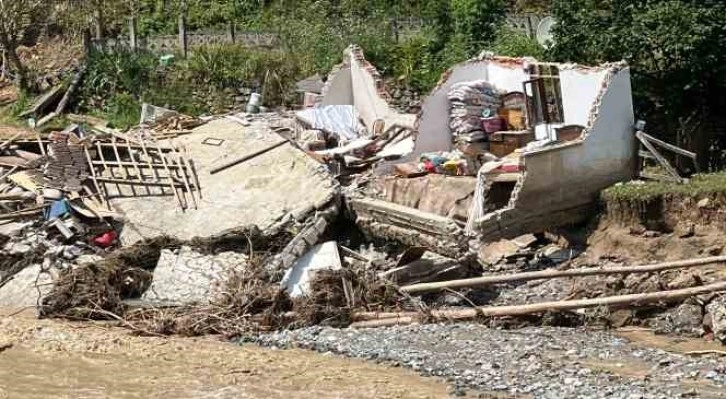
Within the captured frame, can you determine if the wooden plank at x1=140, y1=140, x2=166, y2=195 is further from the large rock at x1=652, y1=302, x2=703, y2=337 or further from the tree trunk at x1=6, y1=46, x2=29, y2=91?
the tree trunk at x1=6, y1=46, x2=29, y2=91

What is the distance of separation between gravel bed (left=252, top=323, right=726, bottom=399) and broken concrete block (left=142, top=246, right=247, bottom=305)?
1.50m

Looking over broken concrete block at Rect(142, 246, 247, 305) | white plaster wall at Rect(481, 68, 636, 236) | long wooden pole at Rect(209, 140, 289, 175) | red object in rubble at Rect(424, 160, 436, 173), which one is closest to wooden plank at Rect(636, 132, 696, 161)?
white plaster wall at Rect(481, 68, 636, 236)

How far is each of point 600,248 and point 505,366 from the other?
431cm

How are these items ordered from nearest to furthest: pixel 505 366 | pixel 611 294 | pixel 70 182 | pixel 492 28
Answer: pixel 505 366, pixel 611 294, pixel 70 182, pixel 492 28

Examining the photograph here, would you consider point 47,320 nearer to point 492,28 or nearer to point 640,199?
point 640,199

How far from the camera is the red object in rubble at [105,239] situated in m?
15.4

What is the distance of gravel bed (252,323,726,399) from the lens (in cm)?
1015

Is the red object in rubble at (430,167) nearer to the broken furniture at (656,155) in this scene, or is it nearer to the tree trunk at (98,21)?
the broken furniture at (656,155)

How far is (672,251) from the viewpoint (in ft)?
46.2

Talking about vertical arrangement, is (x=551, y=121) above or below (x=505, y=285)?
above

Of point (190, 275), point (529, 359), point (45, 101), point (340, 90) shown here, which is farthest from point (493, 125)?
point (45, 101)

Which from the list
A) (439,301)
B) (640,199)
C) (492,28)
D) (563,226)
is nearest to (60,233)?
(439,301)

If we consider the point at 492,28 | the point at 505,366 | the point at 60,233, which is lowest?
the point at 505,366

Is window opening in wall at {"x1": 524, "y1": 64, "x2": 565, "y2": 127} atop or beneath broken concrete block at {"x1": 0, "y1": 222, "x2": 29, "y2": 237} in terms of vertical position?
atop
